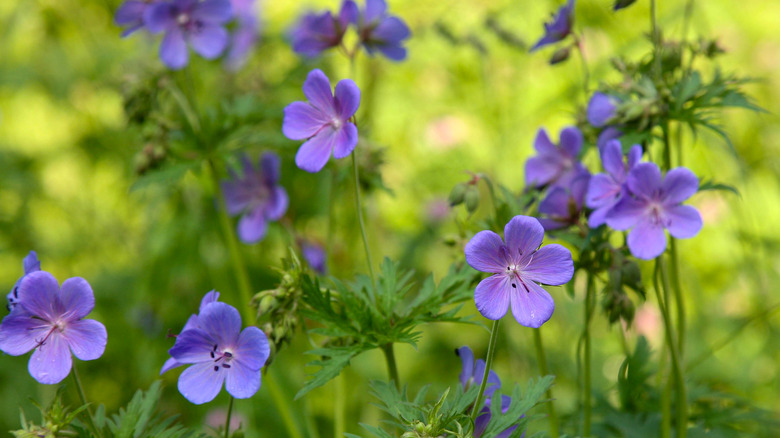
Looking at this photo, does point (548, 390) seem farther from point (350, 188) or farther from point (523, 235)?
point (350, 188)

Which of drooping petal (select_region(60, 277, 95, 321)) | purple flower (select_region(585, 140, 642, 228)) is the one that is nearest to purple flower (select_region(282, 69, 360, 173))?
drooping petal (select_region(60, 277, 95, 321))

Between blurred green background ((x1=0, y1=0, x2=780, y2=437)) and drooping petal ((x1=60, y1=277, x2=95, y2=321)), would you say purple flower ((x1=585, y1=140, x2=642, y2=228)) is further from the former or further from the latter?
drooping petal ((x1=60, y1=277, x2=95, y2=321))

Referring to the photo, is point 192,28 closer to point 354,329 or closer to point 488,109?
point 354,329

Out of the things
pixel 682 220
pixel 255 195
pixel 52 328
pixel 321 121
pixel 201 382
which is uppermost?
pixel 321 121

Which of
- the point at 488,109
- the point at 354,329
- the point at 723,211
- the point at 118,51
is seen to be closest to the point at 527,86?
the point at 488,109

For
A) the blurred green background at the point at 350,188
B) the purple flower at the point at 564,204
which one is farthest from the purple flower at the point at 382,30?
the purple flower at the point at 564,204

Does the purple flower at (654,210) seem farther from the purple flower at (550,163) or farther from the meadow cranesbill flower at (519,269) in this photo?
the meadow cranesbill flower at (519,269)

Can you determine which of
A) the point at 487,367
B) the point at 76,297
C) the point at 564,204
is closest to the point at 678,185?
the point at 564,204
